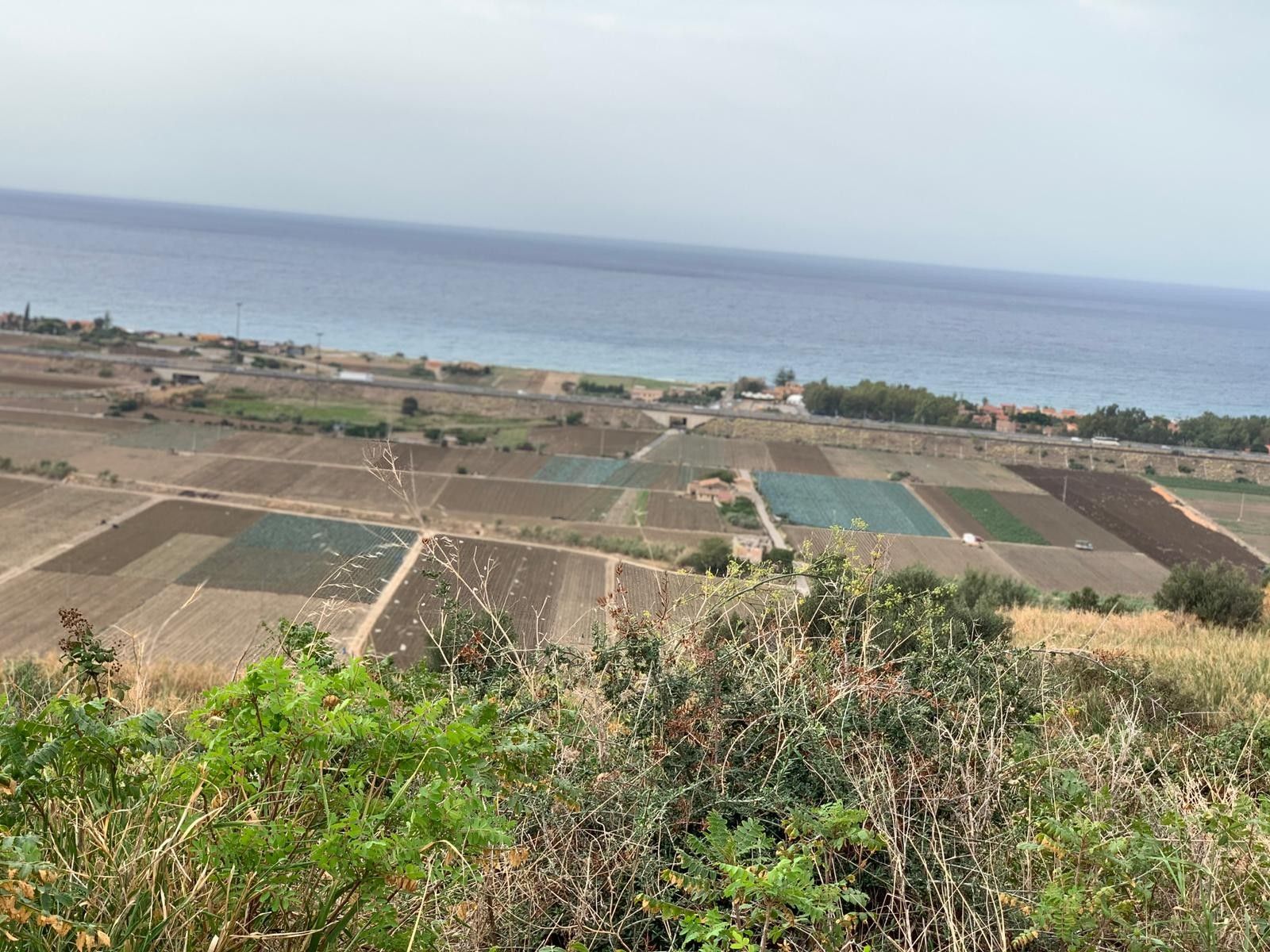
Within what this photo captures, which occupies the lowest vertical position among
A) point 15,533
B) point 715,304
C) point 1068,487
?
point 15,533

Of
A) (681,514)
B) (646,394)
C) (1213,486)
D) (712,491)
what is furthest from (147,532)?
(1213,486)

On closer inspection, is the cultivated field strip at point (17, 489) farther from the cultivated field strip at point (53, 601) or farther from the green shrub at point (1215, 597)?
the green shrub at point (1215, 597)

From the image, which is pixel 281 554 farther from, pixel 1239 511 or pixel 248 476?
pixel 1239 511

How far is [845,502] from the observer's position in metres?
32.0

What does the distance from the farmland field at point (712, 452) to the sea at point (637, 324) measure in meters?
28.0

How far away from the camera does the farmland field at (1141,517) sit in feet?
90.4

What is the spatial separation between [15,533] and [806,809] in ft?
89.6

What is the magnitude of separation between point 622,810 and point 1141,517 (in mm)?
34728

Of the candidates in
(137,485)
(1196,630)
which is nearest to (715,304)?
(137,485)

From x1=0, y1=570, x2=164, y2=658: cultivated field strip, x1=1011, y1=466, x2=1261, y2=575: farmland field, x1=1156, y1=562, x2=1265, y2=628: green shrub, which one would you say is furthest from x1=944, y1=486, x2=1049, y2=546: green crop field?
x1=0, y1=570, x2=164, y2=658: cultivated field strip

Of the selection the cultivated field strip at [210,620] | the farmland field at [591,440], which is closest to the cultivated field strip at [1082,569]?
the farmland field at [591,440]

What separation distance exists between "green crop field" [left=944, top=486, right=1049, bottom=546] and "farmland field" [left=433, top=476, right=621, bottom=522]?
13247 mm

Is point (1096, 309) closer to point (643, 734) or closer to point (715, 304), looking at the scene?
point (715, 304)

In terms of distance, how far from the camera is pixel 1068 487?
37.0m
